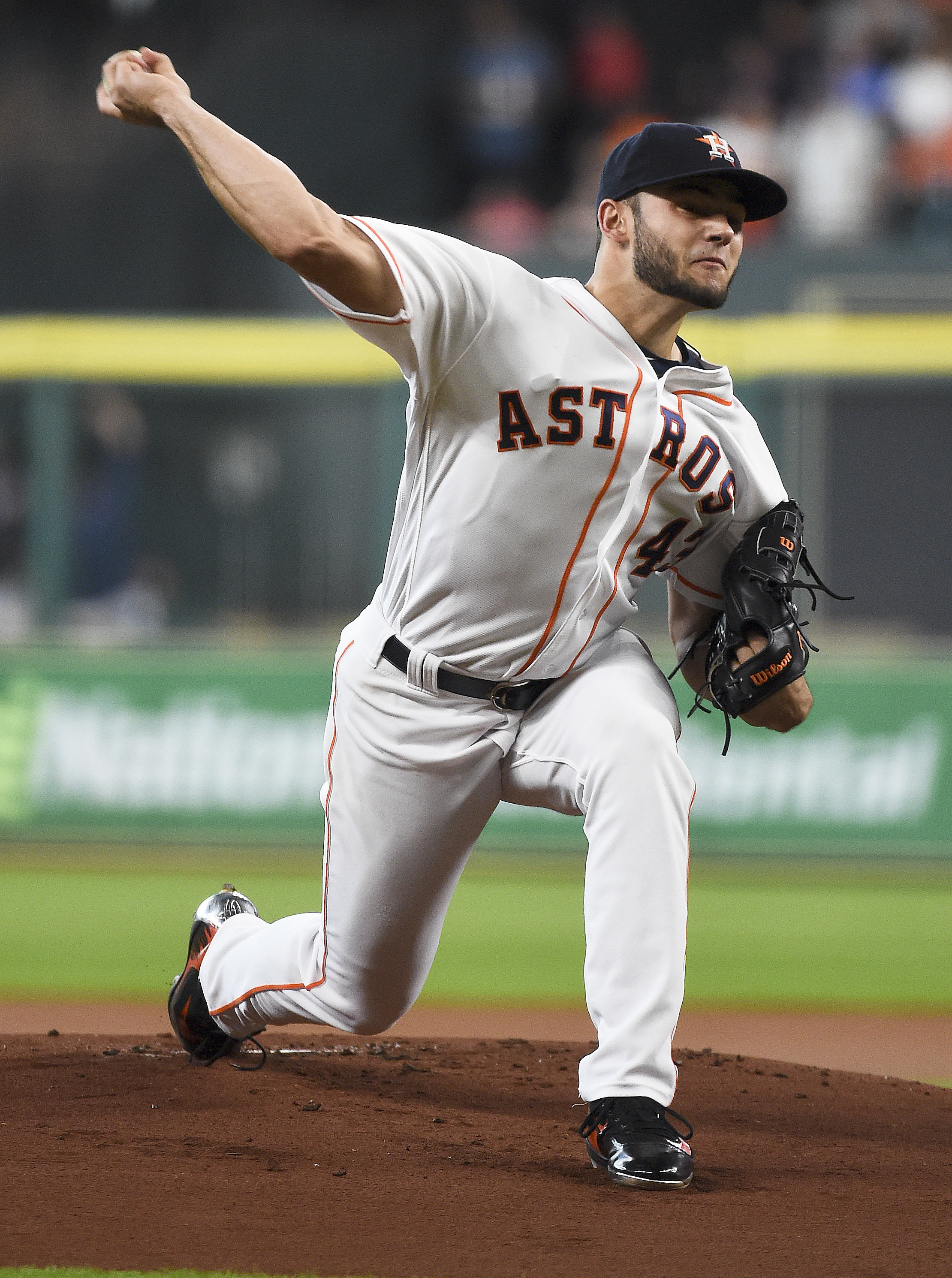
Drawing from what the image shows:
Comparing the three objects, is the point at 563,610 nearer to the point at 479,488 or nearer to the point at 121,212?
the point at 479,488

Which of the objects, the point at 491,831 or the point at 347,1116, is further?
the point at 491,831

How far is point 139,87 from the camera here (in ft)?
9.24

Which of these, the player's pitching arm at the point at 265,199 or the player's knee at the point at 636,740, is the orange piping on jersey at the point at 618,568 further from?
the player's pitching arm at the point at 265,199

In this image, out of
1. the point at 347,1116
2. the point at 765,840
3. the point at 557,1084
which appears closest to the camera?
the point at 347,1116

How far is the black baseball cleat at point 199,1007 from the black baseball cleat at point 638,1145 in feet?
3.91

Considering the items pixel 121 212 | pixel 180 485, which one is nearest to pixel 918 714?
pixel 180 485

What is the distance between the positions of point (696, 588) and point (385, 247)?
114 cm

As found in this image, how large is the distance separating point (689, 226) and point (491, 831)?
14.7 feet

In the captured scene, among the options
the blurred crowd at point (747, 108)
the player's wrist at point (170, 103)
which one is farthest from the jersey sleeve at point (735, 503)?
the blurred crowd at point (747, 108)

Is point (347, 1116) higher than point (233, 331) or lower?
lower

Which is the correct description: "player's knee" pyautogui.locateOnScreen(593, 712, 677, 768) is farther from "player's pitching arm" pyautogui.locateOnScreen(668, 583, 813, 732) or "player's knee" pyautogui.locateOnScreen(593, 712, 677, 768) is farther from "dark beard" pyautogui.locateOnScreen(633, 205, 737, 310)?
"dark beard" pyautogui.locateOnScreen(633, 205, 737, 310)

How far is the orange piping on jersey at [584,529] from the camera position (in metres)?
3.07

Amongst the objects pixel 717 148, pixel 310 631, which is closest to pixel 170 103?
pixel 717 148

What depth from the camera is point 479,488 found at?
3.06 m
